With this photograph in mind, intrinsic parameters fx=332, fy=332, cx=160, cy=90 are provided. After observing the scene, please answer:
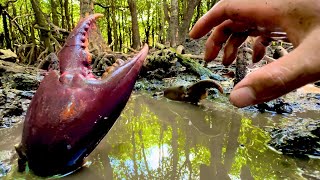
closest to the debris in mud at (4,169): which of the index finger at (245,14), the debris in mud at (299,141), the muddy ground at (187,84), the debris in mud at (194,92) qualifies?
the muddy ground at (187,84)

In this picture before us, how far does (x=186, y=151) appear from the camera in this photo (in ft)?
9.07

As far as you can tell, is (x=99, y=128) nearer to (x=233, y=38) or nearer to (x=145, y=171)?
(x=145, y=171)

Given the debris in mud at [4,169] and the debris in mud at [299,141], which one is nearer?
the debris in mud at [4,169]

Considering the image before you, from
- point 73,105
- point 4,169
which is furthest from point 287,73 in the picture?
point 4,169

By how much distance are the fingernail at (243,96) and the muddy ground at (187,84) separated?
1.93 meters

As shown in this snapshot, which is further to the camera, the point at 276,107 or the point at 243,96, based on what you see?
the point at 276,107

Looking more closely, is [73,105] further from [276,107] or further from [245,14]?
[276,107]

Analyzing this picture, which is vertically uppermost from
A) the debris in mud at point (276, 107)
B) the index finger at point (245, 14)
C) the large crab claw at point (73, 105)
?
the index finger at point (245, 14)

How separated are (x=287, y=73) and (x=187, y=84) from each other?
5.36 metres

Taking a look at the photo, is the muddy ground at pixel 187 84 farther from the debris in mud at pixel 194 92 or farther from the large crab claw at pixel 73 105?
the large crab claw at pixel 73 105

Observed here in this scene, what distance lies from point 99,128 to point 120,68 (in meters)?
0.39

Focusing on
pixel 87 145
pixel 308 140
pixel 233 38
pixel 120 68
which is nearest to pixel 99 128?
pixel 87 145

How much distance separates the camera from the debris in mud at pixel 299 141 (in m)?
2.71

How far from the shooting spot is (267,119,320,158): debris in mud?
8.87ft
